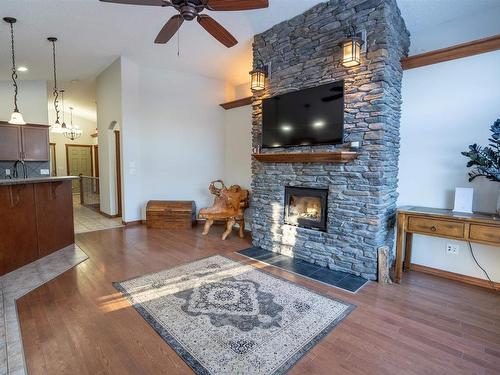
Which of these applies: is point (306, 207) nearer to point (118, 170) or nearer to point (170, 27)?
point (170, 27)

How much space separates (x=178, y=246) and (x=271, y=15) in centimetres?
354

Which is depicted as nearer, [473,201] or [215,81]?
[473,201]

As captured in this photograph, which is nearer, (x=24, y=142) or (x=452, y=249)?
(x=452, y=249)

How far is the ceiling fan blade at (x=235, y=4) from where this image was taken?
2227 mm

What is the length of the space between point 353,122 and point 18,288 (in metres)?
3.95

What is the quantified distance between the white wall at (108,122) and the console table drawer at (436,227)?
5.11 m

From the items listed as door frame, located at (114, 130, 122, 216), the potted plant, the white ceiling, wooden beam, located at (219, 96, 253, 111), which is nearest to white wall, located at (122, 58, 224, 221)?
wooden beam, located at (219, 96, 253, 111)

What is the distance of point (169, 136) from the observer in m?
5.69

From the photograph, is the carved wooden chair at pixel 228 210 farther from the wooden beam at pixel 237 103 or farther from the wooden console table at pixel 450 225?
the wooden console table at pixel 450 225

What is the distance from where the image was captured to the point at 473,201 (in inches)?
116

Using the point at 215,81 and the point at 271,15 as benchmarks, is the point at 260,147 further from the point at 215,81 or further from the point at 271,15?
the point at 215,81

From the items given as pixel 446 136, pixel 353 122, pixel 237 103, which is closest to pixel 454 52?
pixel 446 136

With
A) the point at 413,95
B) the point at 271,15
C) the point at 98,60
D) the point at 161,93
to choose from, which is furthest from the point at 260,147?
the point at 98,60

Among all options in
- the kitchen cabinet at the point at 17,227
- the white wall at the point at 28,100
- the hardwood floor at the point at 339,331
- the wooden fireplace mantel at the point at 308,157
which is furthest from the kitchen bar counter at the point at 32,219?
the white wall at the point at 28,100
